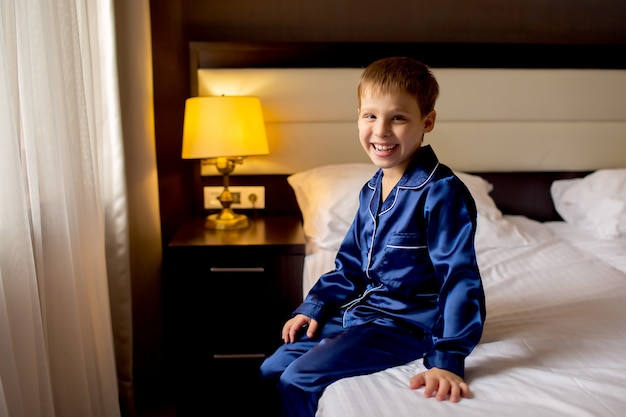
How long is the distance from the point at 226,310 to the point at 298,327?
59 cm

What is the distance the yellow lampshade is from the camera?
184 cm

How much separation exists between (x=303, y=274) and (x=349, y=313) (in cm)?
55

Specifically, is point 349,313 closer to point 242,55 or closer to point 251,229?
point 251,229

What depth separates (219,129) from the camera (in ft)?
6.04

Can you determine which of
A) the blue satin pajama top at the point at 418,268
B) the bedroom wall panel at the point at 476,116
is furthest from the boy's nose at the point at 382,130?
the bedroom wall panel at the point at 476,116

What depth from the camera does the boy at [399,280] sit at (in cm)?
102

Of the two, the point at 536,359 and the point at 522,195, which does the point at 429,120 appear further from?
the point at 522,195

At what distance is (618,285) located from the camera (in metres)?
1.46

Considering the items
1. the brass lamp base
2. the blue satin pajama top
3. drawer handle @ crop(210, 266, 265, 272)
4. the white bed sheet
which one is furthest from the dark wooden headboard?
the blue satin pajama top

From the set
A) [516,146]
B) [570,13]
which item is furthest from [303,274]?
[570,13]

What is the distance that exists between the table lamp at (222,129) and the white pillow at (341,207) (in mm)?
250

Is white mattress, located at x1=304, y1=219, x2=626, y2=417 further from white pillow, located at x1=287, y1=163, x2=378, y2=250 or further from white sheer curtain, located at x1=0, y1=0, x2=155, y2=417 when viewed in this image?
white sheer curtain, located at x1=0, y1=0, x2=155, y2=417

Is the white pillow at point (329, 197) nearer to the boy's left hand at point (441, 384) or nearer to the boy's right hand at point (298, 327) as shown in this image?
the boy's right hand at point (298, 327)

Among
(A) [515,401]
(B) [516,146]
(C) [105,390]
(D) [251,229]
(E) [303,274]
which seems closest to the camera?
(A) [515,401]
